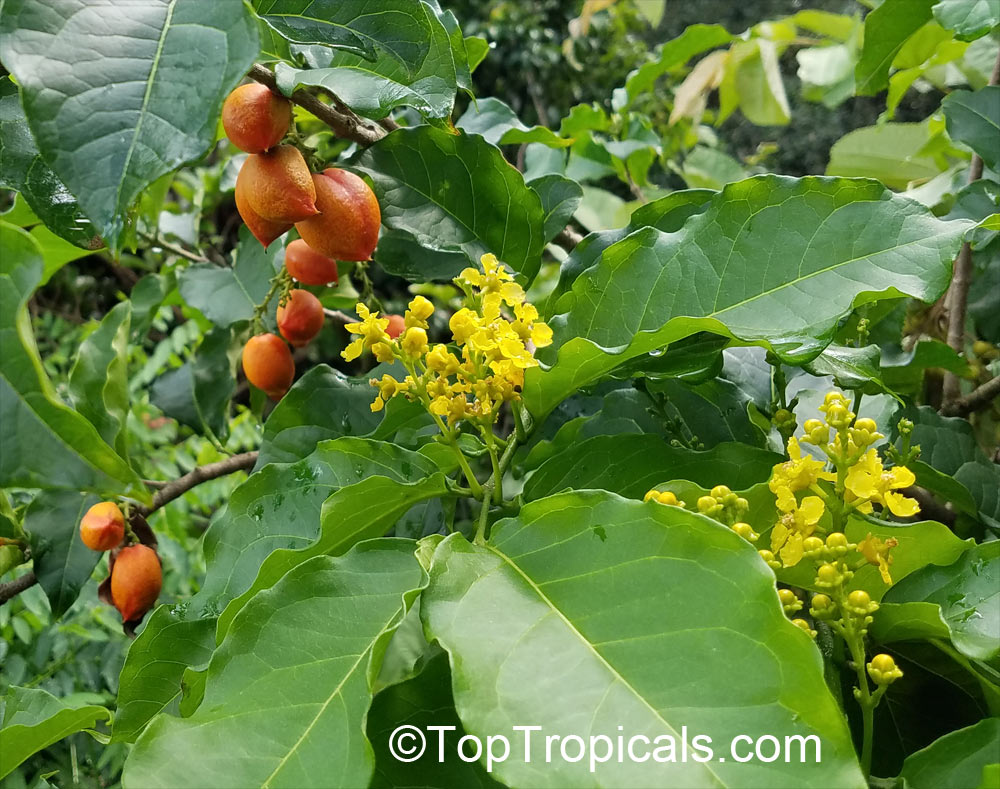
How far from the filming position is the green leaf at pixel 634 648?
27cm

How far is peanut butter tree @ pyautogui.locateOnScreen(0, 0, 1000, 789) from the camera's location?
0.29m

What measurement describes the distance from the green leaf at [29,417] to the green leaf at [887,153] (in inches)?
41.2

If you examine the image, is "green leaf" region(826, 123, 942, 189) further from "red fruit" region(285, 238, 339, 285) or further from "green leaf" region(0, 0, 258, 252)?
"green leaf" region(0, 0, 258, 252)

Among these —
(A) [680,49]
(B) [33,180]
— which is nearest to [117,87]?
(B) [33,180]

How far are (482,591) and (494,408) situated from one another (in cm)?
11

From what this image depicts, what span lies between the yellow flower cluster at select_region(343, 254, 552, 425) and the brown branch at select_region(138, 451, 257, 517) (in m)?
0.35

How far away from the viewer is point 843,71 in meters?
1.10

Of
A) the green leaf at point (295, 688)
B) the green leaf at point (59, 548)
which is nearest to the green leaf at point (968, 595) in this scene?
the green leaf at point (295, 688)

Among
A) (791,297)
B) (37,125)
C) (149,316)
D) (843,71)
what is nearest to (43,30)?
(37,125)

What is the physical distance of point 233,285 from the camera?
2.60ft

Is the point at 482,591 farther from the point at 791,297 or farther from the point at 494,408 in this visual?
the point at 791,297

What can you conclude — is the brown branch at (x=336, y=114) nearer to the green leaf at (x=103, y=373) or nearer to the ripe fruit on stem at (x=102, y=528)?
the green leaf at (x=103, y=373)

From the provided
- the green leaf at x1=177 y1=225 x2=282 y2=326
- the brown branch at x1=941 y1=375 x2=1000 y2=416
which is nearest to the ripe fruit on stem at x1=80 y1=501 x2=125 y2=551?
the green leaf at x1=177 y1=225 x2=282 y2=326

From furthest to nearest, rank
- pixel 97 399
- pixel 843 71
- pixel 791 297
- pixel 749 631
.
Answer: pixel 843 71 < pixel 97 399 < pixel 791 297 < pixel 749 631
